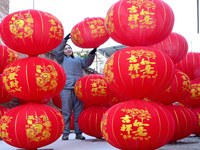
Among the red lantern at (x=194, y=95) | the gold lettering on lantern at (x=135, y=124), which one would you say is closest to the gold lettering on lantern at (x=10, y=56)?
the gold lettering on lantern at (x=135, y=124)

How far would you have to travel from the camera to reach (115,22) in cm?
208

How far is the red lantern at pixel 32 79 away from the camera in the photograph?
7.39 ft

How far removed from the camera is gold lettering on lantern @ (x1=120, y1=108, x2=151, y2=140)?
1.82 m

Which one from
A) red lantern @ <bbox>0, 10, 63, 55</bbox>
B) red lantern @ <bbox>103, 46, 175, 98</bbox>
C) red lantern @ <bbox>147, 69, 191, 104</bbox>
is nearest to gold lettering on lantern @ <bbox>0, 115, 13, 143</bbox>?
red lantern @ <bbox>0, 10, 63, 55</bbox>

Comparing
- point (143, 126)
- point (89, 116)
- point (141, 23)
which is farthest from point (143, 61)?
point (89, 116)

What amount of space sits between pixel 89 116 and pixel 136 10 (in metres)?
1.48

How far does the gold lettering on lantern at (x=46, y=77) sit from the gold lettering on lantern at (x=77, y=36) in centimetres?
74

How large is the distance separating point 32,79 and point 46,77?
0.39 ft

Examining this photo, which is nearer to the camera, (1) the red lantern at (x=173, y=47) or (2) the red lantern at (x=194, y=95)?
(1) the red lantern at (x=173, y=47)

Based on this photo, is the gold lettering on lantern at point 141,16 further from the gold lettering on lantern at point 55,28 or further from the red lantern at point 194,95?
the red lantern at point 194,95

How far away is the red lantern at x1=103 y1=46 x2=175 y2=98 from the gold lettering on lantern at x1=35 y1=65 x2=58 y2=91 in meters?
0.58

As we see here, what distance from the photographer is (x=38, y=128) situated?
A: 2191 millimetres

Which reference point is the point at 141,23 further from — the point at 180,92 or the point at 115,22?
the point at 180,92

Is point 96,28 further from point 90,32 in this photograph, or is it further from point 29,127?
point 29,127
